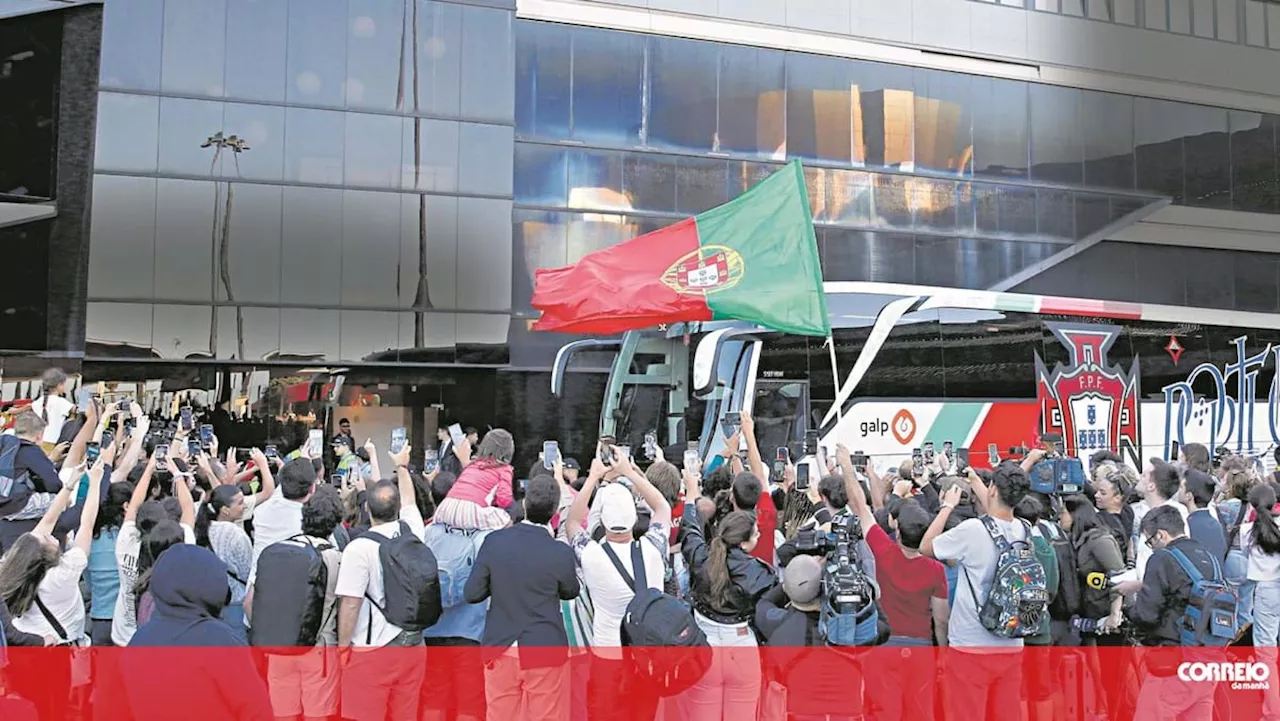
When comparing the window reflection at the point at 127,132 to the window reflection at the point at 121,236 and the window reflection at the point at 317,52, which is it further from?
the window reflection at the point at 317,52

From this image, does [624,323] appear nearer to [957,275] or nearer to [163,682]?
[163,682]

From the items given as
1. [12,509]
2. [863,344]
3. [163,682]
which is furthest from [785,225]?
[163,682]

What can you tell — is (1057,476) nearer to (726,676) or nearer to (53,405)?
(726,676)

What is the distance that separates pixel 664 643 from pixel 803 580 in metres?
0.71

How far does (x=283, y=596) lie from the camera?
5055 mm

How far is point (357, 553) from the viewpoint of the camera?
17.3 ft

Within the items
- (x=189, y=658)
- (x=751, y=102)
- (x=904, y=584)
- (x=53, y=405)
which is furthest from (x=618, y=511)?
(x=751, y=102)

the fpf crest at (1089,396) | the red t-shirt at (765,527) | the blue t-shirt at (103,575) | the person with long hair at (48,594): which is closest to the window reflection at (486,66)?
the fpf crest at (1089,396)

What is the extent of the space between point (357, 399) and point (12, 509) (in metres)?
13.4

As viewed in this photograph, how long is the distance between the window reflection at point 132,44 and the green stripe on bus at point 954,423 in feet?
48.0

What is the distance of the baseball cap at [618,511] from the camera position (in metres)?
5.19

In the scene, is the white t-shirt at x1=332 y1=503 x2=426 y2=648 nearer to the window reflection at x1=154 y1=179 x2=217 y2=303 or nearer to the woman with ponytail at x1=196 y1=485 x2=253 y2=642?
the woman with ponytail at x1=196 y1=485 x2=253 y2=642

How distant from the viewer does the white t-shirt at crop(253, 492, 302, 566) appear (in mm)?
5729

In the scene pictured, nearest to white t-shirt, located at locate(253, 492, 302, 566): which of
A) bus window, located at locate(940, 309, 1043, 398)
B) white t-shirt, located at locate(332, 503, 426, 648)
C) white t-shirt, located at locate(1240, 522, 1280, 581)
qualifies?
white t-shirt, located at locate(332, 503, 426, 648)
